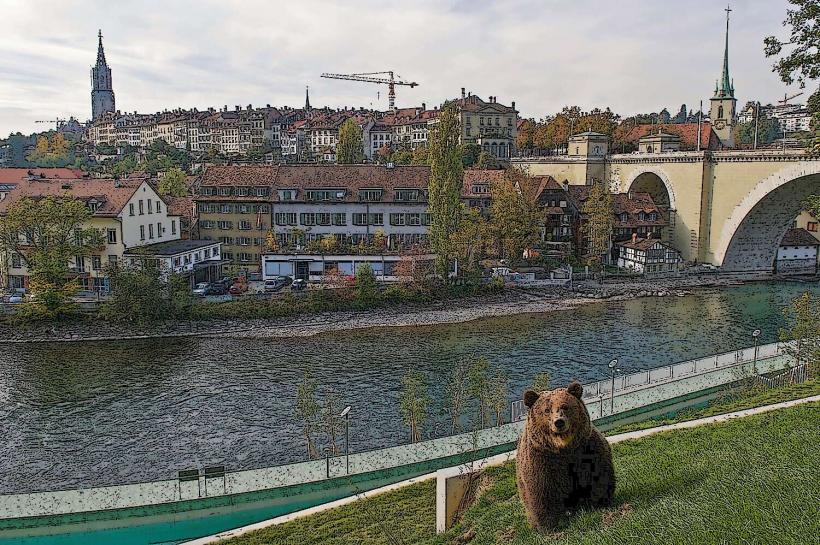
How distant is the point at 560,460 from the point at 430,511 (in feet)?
14.1

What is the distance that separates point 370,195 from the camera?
112 ft

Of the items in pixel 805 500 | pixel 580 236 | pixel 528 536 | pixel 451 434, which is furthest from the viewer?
pixel 580 236

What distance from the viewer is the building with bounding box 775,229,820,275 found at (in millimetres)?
40188

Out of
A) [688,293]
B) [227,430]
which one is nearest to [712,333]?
[688,293]

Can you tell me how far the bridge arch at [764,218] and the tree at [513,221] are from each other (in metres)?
10.3

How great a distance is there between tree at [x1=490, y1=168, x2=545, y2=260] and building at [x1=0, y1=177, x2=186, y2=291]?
1622cm

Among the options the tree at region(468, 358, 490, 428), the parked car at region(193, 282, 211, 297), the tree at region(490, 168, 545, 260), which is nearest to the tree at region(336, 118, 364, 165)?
the tree at region(490, 168, 545, 260)

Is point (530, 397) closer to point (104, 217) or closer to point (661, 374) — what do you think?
point (661, 374)

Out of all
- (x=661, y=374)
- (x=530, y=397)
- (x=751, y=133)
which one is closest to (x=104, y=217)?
(x=661, y=374)

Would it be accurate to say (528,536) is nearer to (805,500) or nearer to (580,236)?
(805,500)

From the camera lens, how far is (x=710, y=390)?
1605 centimetres

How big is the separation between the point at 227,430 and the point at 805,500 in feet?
41.2

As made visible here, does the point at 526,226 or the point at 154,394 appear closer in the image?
the point at 154,394

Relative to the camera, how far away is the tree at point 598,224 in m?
37.7
